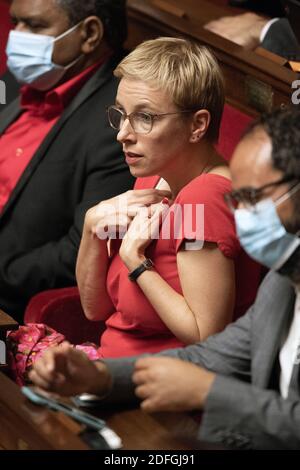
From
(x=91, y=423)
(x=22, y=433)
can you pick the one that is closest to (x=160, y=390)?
(x=91, y=423)

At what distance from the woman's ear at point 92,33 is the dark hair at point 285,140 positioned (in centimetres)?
152

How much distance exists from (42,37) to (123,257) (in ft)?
4.07

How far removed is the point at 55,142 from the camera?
3.14 meters

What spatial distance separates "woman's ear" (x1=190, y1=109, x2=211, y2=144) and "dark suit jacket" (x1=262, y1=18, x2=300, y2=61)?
0.96 meters

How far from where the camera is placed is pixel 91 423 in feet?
5.86

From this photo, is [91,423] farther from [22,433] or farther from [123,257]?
[123,257]

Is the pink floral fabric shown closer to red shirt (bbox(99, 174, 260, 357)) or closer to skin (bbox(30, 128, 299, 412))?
red shirt (bbox(99, 174, 260, 357))

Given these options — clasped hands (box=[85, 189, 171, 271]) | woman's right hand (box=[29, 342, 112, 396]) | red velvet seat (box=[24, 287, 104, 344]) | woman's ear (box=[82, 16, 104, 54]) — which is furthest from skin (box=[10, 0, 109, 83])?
woman's right hand (box=[29, 342, 112, 396])

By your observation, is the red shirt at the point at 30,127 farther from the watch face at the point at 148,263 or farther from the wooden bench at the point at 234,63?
the watch face at the point at 148,263

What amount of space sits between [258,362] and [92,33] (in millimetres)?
1639

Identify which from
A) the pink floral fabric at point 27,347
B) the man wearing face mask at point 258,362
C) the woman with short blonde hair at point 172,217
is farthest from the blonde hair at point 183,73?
the pink floral fabric at point 27,347

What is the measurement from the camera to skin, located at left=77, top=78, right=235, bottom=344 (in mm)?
2158

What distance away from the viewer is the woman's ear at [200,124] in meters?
Result: 2.28
